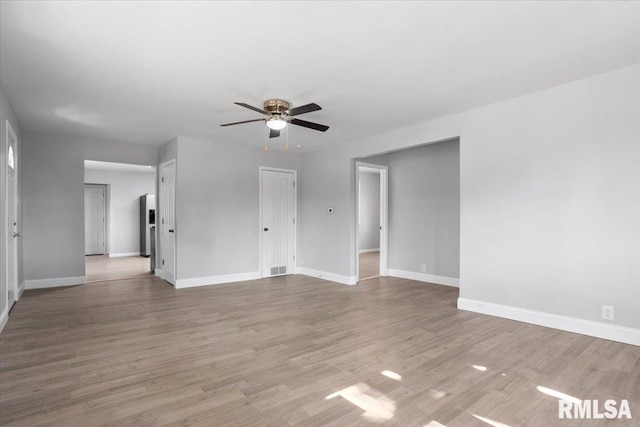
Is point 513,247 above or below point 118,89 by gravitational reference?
below

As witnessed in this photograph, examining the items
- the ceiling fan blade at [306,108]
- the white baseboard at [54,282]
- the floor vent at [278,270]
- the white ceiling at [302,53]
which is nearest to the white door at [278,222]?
the floor vent at [278,270]

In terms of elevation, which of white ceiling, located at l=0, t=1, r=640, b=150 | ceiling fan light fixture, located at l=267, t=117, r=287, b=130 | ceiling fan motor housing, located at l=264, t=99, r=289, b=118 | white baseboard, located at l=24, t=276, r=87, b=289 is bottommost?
white baseboard, located at l=24, t=276, r=87, b=289

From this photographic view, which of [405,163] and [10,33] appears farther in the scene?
[405,163]

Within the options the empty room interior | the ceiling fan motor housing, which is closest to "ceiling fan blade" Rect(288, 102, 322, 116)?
the empty room interior

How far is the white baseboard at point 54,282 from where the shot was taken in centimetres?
547

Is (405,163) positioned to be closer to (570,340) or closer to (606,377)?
(570,340)

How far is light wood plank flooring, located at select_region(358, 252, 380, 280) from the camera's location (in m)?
6.90

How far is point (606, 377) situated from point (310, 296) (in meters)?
3.42

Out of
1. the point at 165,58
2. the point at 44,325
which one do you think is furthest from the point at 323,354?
the point at 44,325

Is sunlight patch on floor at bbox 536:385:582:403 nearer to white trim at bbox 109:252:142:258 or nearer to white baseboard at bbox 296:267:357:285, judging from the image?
white baseboard at bbox 296:267:357:285

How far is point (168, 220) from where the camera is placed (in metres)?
6.16

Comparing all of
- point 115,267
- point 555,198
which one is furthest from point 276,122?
point 115,267

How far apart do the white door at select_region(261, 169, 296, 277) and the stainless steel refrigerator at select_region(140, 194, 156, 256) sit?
183 inches

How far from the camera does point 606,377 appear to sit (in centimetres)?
250
